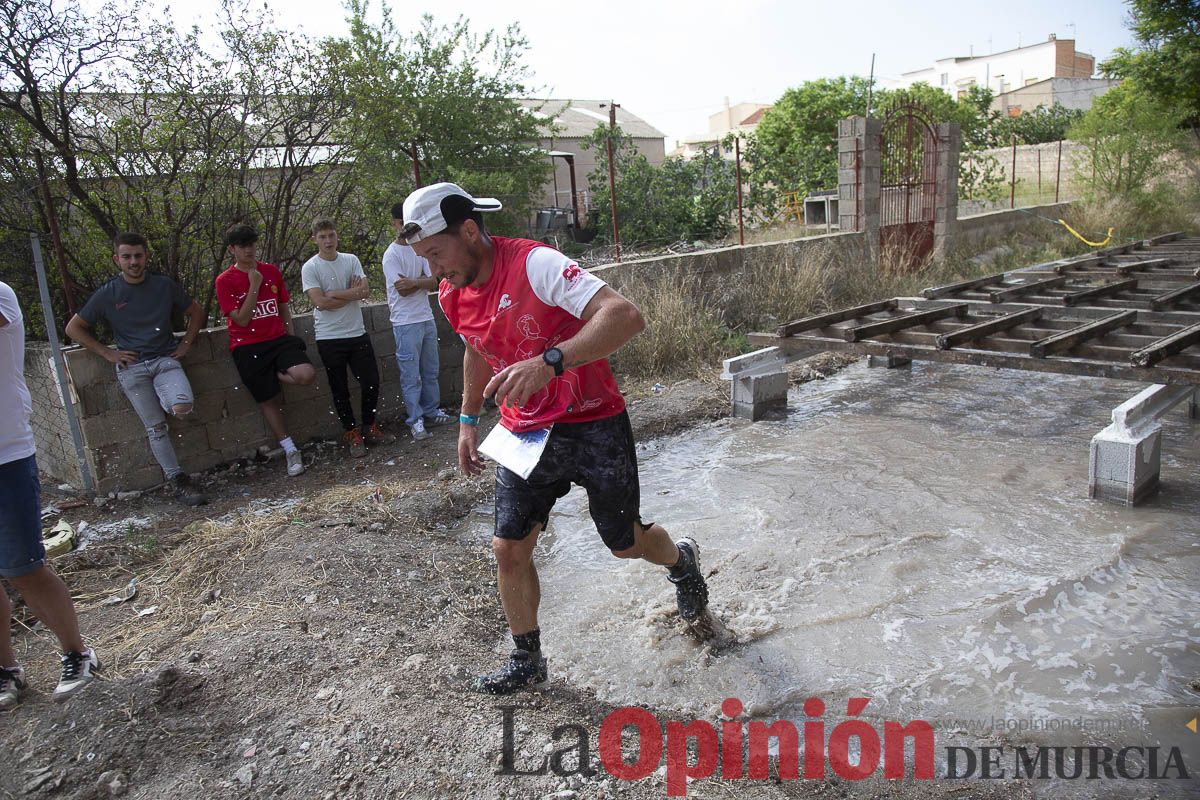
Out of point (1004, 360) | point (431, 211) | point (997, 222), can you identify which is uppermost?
point (431, 211)

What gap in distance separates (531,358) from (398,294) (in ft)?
14.3

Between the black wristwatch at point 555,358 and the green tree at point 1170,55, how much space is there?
2415cm

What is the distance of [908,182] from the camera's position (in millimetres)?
13969

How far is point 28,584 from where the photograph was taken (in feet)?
11.0

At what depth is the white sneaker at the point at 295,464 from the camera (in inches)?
245

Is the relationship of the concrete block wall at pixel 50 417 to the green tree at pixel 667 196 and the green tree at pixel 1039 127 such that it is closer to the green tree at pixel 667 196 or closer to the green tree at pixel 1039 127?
the green tree at pixel 667 196

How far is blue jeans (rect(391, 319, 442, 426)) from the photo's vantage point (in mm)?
6844

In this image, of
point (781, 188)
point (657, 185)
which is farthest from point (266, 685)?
point (781, 188)

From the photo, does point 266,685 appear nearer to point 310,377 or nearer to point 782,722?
point 782,722

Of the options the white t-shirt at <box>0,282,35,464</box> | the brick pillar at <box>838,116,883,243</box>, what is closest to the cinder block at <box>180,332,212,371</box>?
the white t-shirt at <box>0,282,35,464</box>

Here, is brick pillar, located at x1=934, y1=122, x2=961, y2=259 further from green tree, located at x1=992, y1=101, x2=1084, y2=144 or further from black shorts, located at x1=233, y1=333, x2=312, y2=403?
green tree, located at x1=992, y1=101, x2=1084, y2=144

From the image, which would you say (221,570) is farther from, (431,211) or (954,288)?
(954,288)

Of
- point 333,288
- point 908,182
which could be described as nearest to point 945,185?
point 908,182

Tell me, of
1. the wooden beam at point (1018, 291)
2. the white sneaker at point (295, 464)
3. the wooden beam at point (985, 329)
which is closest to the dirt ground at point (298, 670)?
the white sneaker at point (295, 464)
